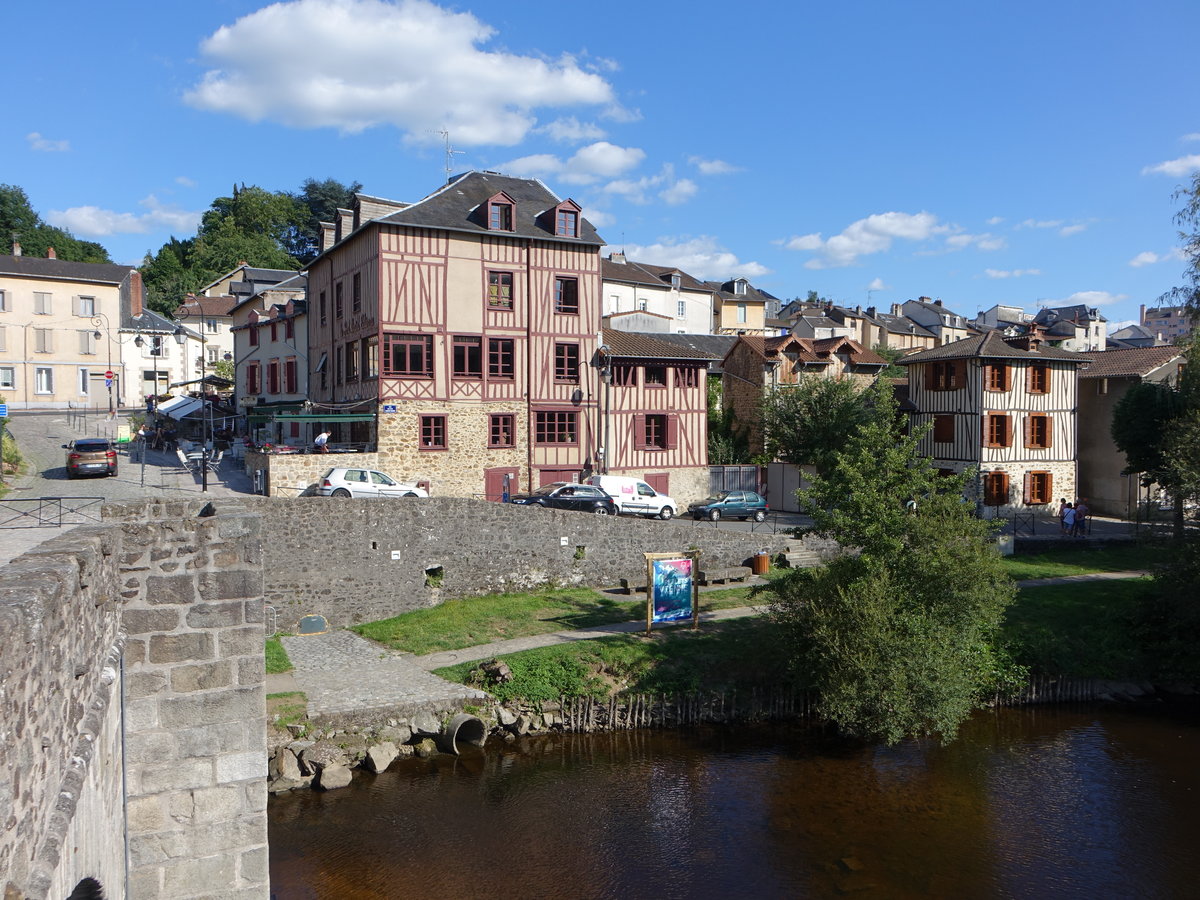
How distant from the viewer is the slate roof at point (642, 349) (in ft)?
102

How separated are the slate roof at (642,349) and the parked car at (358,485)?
992cm

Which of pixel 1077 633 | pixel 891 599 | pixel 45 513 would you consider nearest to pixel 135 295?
pixel 45 513

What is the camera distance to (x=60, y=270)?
43.2 meters

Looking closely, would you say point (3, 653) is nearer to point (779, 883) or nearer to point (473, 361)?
point (779, 883)

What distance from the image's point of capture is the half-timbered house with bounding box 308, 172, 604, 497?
27375 mm

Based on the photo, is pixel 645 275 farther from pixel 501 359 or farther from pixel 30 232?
pixel 30 232

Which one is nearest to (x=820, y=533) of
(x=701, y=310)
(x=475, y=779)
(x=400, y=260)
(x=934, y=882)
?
(x=934, y=882)

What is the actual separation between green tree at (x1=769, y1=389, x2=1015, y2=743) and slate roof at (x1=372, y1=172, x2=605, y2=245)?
15.1 meters

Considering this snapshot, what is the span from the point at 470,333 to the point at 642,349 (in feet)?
21.7

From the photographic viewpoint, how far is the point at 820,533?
17875mm

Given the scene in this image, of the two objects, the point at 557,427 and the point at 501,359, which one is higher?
the point at 501,359

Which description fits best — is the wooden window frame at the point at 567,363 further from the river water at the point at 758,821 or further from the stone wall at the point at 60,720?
the stone wall at the point at 60,720

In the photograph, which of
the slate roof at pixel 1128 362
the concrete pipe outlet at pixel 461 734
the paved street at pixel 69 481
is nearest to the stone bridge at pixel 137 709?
the concrete pipe outlet at pixel 461 734

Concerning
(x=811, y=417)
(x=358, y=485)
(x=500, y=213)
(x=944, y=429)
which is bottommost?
(x=358, y=485)
